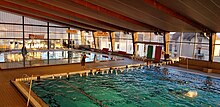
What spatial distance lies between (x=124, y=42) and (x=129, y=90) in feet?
42.4

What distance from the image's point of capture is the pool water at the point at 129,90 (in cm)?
701

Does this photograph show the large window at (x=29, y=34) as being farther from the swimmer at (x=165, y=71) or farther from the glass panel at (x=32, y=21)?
the swimmer at (x=165, y=71)

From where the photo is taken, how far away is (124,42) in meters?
21.1

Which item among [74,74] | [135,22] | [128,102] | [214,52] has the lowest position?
[128,102]

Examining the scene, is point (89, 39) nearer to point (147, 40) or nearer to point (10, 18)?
point (10, 18)

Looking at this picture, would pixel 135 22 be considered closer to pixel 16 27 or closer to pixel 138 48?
pixel 138 48

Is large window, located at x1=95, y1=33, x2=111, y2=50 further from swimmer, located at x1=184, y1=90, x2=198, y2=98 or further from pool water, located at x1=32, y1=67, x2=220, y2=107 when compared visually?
swimmer, located at x1=184, y1=90, x2=198, y2=98

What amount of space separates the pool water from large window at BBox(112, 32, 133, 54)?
938 cm

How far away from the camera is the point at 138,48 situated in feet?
62.5

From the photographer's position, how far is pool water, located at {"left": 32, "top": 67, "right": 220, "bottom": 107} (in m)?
7.01

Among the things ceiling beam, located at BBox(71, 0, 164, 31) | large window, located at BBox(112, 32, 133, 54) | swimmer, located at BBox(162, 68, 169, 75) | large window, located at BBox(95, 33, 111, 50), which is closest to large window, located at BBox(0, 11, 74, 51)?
large window, located at BBox(95, 33, 111, 50)

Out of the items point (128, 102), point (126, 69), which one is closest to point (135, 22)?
point (126, 69)

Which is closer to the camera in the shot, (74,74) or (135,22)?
(74,74)

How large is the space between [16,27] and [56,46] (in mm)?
5230
